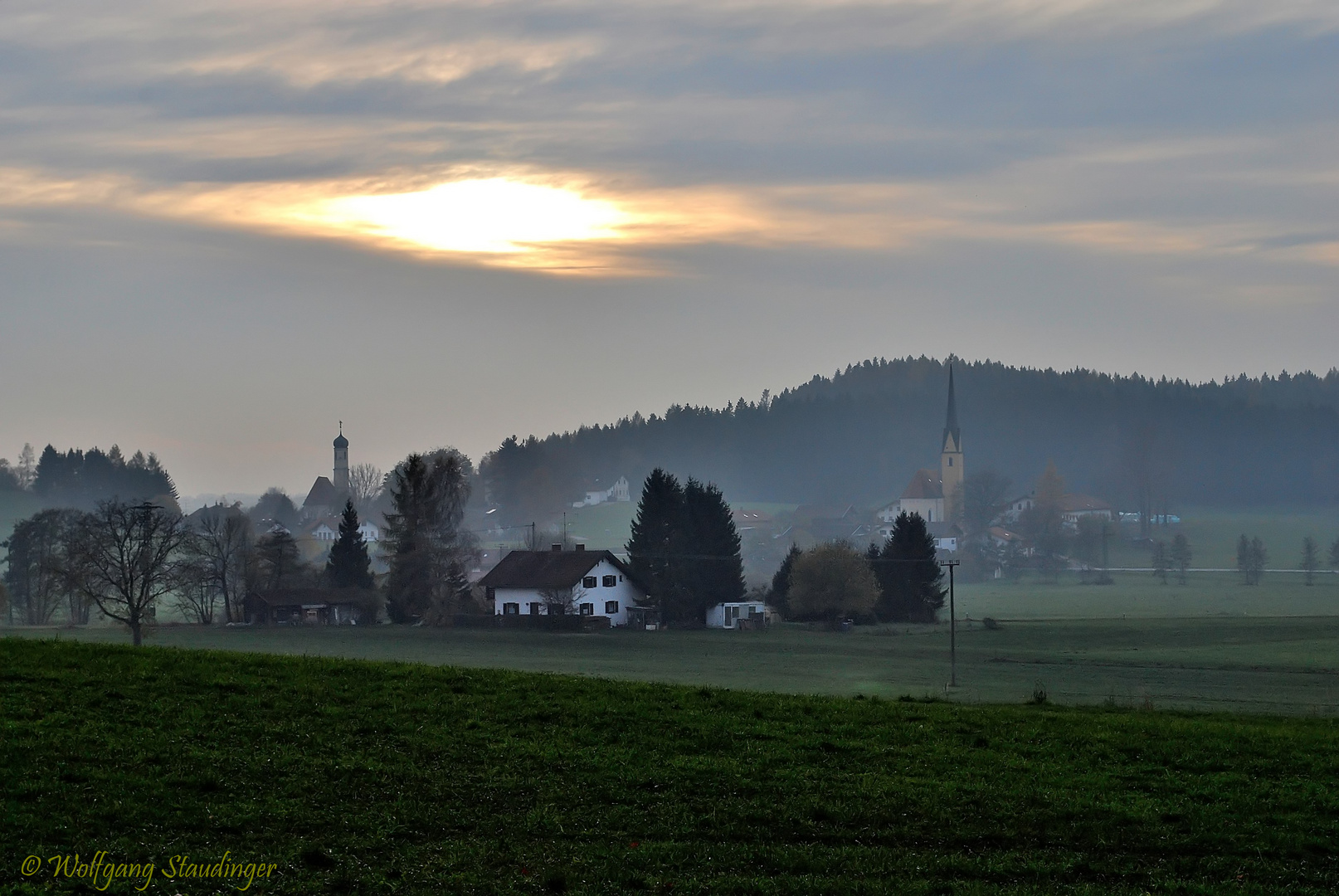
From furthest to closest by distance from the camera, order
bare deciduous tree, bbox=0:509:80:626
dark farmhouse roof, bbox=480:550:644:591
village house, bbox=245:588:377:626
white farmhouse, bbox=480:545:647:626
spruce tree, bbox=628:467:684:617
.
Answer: bare deciduous tree, bbox=0:509:80:626
village house, bbox=245:588:377:626
spruce tree, bbox=628:467:684:617
dark farmhouse roof, bbox=480:550:644:591
white farmhouse, bbox=480:545:647:626

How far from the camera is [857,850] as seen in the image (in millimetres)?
15211

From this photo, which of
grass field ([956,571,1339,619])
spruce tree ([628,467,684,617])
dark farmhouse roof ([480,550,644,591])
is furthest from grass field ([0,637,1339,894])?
grass field ([956,571,1339,619])

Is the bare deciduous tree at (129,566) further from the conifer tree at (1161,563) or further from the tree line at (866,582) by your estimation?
the conifer tree at (1161,563)

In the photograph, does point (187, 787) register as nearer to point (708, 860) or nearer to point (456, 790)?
point (456, 790)

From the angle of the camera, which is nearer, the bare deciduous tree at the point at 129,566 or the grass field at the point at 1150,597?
the bare deciduous tree at the point at 129,566

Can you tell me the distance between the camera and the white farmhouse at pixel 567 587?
87.3 metres

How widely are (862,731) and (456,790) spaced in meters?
7.13

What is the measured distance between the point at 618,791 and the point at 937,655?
49.7 metres

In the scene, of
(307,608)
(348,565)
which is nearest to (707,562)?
(348,565)

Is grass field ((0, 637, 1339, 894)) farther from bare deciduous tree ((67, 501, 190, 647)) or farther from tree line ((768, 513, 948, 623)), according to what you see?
tree line ((768, 513, 948, 623))

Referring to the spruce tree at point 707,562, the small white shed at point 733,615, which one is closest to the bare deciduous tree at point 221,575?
the spruce tree at point 707,562

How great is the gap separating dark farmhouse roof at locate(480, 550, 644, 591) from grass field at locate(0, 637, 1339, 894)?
6485cm

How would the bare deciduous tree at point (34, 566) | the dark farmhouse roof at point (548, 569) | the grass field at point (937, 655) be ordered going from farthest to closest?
the bare deciduous tree at point (34, 566) < the dark farmhouse roof at point (548, 569) < the grass field at point (937, 655)

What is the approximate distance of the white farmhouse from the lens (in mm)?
87312
